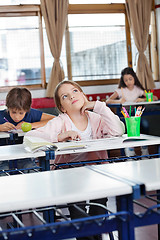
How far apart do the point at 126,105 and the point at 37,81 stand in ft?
6.61

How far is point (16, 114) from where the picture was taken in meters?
3.73

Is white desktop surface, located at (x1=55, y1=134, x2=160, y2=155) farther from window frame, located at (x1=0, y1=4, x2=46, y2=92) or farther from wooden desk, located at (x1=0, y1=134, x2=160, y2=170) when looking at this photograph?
window frame, located at (x1=0, y1=4, x2=46, y2=92)

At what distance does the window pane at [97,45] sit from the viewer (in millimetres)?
7566

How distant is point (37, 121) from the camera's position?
3990mm

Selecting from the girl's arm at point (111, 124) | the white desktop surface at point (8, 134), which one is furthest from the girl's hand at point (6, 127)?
the girl's arm at point (111, 124)

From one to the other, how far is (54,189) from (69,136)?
1.31 meters

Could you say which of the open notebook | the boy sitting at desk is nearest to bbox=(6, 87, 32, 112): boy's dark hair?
the boy sitting at desk

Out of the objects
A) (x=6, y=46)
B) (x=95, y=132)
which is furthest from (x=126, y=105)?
(x=95, y=132)

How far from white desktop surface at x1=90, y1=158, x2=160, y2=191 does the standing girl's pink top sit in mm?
940

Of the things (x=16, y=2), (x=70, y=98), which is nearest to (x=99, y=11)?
(x=16, y=2)

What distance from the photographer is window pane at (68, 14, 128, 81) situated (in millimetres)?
7566

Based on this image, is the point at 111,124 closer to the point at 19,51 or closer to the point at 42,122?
the point at 42,122

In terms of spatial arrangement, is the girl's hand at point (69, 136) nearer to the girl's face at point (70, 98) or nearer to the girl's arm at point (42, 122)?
the girl's face at point (70, 98)

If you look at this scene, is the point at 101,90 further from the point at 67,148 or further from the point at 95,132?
the point at 67,148
